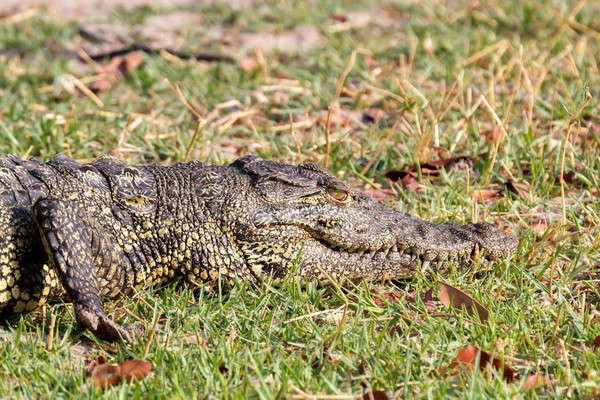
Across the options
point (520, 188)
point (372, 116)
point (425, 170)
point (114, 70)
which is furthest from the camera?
point (114, 70)

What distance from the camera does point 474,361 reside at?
3.11 m

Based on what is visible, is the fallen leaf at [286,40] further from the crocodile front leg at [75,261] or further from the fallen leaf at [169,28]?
the crocodile front leg at [75,261]

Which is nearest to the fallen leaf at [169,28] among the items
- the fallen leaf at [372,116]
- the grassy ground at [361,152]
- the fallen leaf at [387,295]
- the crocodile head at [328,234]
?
the grassy ground at [361,152]

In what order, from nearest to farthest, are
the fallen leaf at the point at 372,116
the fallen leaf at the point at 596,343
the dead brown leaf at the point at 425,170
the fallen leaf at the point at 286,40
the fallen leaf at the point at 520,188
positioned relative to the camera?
the fallen leaf at the point at 596,343, the fallen leaf at the point at 520,188, the dead brown leaf at the point at 425,170, the fallen leaf at the point at 372,116, the fallen leaf at the point at 286,40

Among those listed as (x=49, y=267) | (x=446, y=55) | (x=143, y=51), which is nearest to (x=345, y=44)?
(x=446, y=55)

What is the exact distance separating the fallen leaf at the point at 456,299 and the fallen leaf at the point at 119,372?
1.47 meters

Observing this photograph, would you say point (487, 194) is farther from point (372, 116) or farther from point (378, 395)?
point (378, 395)

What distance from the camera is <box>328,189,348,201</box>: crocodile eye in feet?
12.9

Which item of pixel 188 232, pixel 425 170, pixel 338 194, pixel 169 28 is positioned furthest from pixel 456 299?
pixel 169 28

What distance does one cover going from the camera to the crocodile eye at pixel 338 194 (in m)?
3.94

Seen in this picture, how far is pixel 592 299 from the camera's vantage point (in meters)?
3.78

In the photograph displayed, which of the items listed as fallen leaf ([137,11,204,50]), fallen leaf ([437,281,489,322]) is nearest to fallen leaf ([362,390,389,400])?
fallen leaf ([437,281,489,322])

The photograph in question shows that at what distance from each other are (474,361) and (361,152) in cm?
261

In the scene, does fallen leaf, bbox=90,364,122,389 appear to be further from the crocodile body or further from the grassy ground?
the crocodile body
